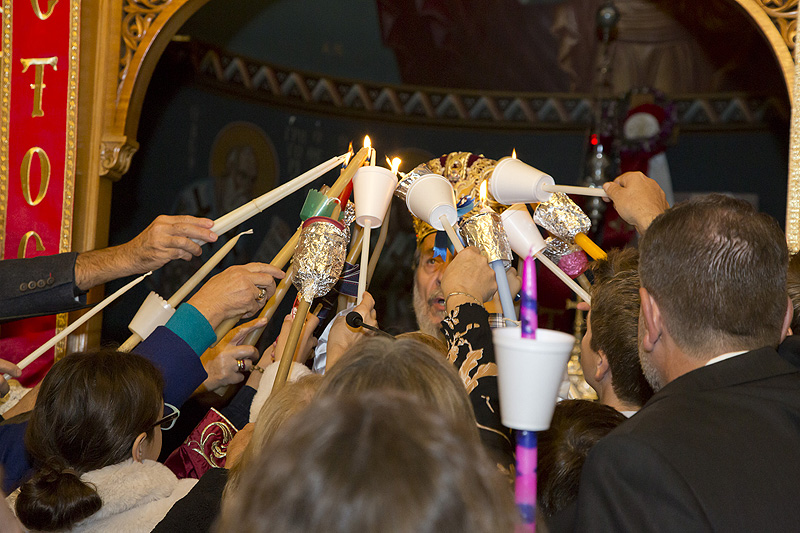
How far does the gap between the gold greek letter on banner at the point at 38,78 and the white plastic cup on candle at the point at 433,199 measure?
6.51 ft

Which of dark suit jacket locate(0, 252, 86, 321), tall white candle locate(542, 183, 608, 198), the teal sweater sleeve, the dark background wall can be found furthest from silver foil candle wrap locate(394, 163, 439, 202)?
the dark background wall

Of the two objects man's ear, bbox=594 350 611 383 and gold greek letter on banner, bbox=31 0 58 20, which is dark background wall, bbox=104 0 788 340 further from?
man's ear, bbox=594 350 611 383

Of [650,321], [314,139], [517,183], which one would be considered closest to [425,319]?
[517,183]

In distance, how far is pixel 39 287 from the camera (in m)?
2.38

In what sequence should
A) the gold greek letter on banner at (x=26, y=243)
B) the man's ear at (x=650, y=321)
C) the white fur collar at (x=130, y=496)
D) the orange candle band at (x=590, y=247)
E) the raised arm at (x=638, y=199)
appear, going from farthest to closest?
the gold greek letter on banner at (x=26, y=243)
the orange candle band at (x=590, y=247)
the raised arm at (x=638, y=199)
the white fur collar at (x=130, y=496)
the man's ear at (x=650, y=321)

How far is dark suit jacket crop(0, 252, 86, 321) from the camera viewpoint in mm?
2387

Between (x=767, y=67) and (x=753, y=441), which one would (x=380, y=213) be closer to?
(x=753, y=441)

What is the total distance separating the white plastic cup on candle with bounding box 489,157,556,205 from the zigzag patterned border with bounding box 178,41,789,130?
324 cm

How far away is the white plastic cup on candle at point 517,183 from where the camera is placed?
1764mm

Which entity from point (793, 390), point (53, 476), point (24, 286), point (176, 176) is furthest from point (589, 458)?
point (176, 176)

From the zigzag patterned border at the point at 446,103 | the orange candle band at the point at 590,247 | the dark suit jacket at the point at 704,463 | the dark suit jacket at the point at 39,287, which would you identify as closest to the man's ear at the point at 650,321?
the dark suit jacket at the point at 704,463

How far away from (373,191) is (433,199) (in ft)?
0.46

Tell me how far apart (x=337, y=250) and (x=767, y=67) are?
4324mm

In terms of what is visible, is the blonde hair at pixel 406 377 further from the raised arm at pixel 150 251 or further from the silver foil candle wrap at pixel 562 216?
the raised arm at pixel 150 251
